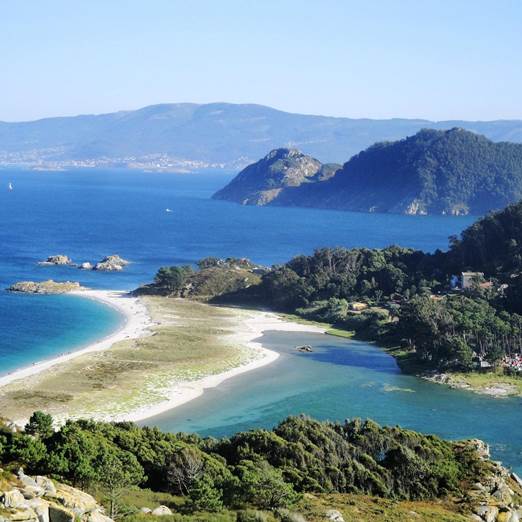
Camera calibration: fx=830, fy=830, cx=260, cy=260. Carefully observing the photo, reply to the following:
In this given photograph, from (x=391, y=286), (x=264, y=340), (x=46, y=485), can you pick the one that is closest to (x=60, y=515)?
(x=46, y=485)

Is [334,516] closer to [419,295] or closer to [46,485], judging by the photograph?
[46,485]

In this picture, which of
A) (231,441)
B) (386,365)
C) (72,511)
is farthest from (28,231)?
(72,511)

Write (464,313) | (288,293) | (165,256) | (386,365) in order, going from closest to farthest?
(386,365) → (464,313) → (288,293) → (165,256)

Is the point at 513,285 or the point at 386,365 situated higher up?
the point at 513,285

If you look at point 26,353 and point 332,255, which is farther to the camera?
point 332,255

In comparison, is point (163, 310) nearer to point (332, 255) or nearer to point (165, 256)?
point (332, 255)

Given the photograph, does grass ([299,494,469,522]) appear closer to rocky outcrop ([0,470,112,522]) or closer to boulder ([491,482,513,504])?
boulder ([491,482,513,504])
